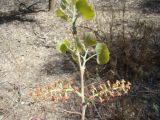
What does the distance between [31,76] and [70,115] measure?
0.67 m

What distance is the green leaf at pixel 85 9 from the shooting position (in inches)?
44.5

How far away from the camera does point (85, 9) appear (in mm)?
1144

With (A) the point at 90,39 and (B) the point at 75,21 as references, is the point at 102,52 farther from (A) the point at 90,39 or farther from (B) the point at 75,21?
(B) the point at 75,21

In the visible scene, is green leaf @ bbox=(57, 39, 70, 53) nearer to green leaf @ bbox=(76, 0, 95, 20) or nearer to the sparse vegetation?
green leaf @ bbox=(76, 0, 95, 20)

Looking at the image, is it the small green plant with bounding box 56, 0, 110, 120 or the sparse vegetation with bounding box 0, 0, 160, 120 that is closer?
the small green plant with bounding box 56, 0, 110, 120

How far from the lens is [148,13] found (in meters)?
4.02

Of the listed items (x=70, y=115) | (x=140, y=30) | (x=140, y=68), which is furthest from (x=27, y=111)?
(x=140, y=30)

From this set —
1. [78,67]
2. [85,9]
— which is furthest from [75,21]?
[78,67]

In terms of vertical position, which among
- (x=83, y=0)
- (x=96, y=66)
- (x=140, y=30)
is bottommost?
(x=96, y=66)

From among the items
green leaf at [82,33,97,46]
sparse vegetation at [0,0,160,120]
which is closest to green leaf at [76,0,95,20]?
green leaf at [82,33,97,46]

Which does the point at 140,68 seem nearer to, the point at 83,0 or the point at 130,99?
the point at 130,99

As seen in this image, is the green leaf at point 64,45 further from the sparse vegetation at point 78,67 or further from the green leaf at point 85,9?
the sparse vegetation at point 78,67

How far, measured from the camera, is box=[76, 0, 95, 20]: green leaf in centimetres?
113

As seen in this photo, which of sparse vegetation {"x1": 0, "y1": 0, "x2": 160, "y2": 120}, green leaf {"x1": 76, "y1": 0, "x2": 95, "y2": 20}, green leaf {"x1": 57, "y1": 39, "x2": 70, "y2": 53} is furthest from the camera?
sparse vegetation {"x1": 0, "y1": 0, "x2": 160, "y2": 120}
